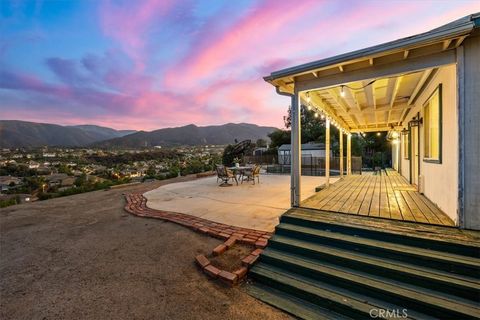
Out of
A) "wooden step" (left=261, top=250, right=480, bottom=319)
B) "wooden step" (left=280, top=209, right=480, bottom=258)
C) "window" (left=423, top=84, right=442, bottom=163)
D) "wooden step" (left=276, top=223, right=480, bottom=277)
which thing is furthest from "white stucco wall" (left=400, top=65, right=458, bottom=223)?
"wooden step" (left=261, top=250, right=480, bottom=319)

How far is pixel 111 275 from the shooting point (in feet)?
8.62

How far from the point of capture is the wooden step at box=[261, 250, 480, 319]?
1754 millimetres

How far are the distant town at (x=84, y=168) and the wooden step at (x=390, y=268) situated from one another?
31.2 ft

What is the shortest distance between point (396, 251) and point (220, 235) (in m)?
2.49

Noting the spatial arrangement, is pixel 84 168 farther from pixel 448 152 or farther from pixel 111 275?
pixel 448 152

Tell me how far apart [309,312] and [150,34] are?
462 inches

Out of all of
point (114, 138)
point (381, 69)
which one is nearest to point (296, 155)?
point (381, 69)

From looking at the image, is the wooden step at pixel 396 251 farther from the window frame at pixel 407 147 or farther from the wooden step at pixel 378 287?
the window frame at pixel 407 147

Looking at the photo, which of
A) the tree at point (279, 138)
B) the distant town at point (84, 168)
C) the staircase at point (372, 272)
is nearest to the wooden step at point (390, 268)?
the staircase at point (372, 272)

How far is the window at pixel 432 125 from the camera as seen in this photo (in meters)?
3.67

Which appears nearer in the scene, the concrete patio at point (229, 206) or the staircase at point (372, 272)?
the staircase at point (372, 272)

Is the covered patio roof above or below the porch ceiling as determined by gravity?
below

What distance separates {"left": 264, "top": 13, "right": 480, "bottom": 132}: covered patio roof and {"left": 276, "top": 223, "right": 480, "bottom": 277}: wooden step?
243 centimetres

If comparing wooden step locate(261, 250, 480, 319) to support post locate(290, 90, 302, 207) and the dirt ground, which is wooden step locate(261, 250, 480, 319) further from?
support post locate(290, 90, 302, 207)
